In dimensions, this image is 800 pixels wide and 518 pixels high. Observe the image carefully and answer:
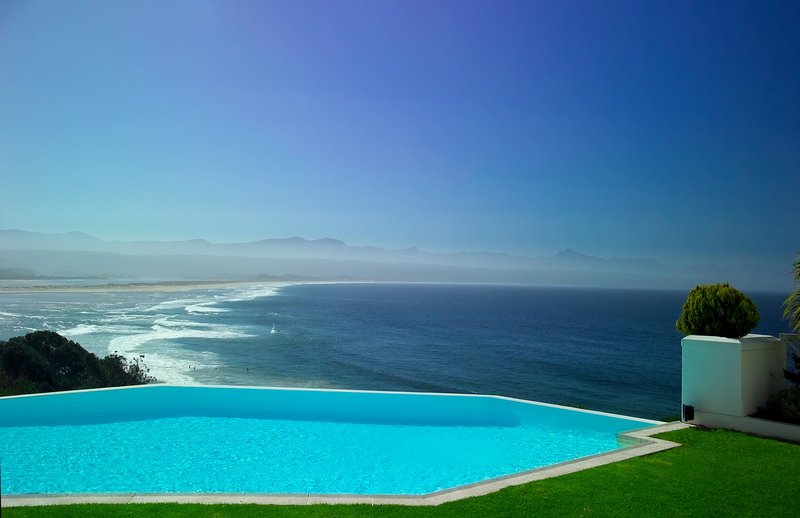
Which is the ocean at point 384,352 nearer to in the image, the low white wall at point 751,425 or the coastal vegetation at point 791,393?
the coastal vegetation at point 791,393

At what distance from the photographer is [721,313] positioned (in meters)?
7.42

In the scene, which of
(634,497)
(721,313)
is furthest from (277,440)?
(721,313)

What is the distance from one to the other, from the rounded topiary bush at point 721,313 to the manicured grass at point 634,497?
6.19 feet

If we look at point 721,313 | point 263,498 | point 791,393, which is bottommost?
point 263,498

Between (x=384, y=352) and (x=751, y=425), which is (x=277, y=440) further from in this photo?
(x=384, y=352)

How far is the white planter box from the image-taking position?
23.0 ft

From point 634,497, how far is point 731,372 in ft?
11.0

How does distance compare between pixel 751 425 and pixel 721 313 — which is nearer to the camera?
pixel 751 425

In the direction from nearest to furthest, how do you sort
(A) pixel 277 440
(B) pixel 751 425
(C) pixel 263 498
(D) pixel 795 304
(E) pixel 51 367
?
(C) pixel 263 498 < (B) pixel 751 425 < (D) pixel 795 304 < (A) pixel 277 440 < (E) pixel 51 367

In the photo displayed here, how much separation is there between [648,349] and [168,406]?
140 feet

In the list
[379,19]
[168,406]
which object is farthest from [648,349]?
[168,406]

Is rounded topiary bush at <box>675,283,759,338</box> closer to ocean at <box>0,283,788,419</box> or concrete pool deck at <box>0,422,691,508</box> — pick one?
concrete pool deck at <box>0,422,691,508</box>

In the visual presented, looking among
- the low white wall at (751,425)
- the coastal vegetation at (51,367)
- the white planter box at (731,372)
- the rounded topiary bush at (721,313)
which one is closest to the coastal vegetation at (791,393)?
the white planter box at (731,372)

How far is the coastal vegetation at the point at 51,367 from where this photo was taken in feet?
55.2
